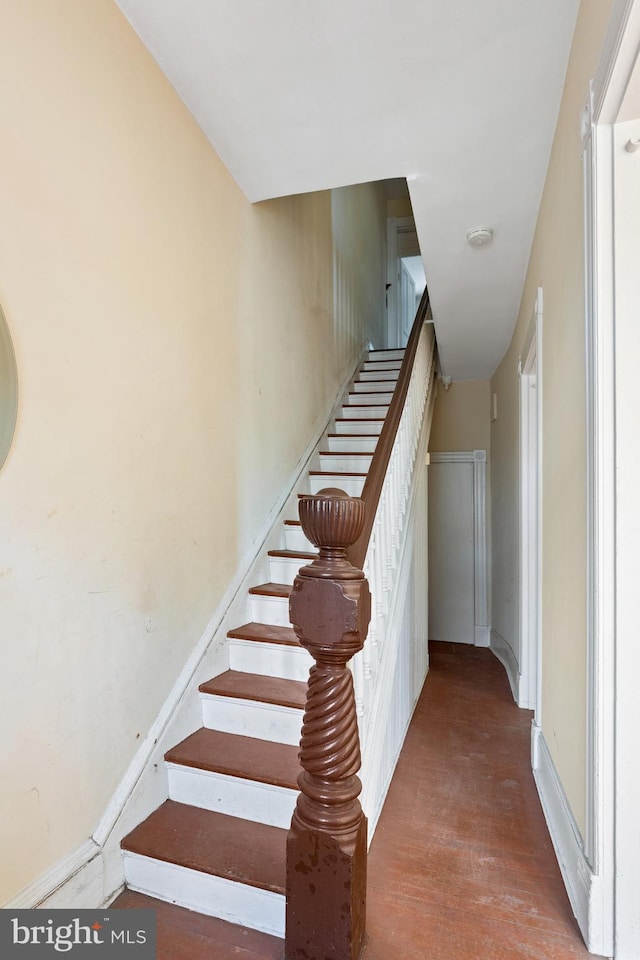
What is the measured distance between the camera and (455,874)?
1625 millimetres

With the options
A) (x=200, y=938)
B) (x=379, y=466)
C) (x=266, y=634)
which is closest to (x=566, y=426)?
(x=379, y=466)

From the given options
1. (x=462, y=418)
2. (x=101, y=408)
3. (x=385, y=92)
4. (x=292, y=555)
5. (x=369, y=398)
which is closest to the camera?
(x=101, y=408)

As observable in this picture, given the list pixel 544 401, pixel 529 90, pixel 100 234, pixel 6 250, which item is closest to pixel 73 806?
pixel 6 250

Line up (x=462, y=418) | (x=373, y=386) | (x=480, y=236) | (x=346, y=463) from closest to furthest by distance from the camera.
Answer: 1. (x=480, y=236)
2. (x=346, y=463)
3. (x=373, y=386)
4. (x=462, y=418)

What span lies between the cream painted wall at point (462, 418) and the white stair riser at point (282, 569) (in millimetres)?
2755

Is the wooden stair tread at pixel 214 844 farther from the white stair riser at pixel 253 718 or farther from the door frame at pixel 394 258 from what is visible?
the door frame at pixel 394 258

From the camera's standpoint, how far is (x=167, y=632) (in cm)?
185

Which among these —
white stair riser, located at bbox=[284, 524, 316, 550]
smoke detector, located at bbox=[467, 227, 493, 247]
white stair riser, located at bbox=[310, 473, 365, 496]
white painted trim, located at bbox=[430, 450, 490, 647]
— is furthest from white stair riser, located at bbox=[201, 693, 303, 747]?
white painted trim, located at bbox=[430, 450, 490, 647]

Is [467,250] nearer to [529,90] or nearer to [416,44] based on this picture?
[529,90]

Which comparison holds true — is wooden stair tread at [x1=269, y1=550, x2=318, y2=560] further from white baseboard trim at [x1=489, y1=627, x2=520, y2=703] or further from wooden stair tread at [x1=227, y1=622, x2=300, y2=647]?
white baseboard trim at [x1=489, y1=627, x2=520, y2=703]

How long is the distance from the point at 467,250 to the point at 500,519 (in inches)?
87.1

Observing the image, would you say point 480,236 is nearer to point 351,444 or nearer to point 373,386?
point 351,444

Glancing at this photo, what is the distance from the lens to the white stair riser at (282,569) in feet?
8.62

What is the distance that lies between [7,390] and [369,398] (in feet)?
10.4
